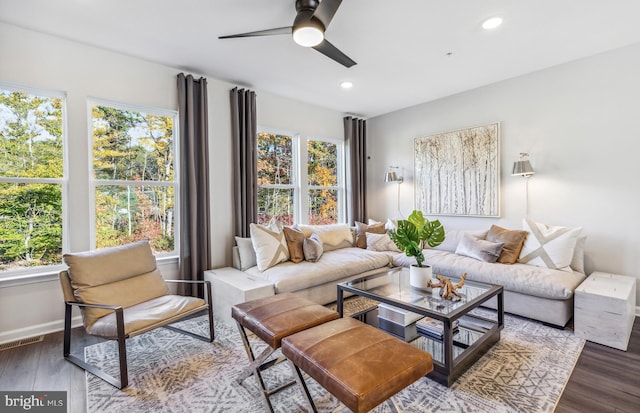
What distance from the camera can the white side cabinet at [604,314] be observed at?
7.96ft

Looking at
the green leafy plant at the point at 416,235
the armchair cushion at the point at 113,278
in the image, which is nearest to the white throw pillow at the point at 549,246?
the green leafy plant at the point at 416,235

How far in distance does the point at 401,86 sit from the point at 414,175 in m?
1.52

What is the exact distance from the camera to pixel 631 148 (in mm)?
3150

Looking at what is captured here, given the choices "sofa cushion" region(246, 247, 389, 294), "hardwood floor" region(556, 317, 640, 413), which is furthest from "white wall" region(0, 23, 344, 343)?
"hardwood floor" region(556, 317, 640, 413)

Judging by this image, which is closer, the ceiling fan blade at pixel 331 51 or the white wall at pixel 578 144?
Result: the ceiling fan blade at pixel 331 51

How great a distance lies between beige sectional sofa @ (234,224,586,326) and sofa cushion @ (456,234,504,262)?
0.07 metres

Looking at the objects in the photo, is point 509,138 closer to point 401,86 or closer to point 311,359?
point 401,86

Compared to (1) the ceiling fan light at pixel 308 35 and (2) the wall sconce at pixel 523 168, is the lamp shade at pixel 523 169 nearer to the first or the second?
(2) the wall sconce at pixel 523 168

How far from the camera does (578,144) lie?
349 centimetres

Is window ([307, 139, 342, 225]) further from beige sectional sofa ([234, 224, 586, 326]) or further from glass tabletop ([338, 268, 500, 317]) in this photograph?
glass tabletop ([338, 268, 500, 317])

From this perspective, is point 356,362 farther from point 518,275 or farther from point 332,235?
point 332,235

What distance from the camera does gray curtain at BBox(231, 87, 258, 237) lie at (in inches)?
154

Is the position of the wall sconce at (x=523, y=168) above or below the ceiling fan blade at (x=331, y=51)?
below

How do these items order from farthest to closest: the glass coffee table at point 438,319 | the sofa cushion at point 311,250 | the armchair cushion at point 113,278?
1. the sofa cushion at point 311,250
2. the armchair cushion at point 113,278
3. the glass coffee table at point 438,319
